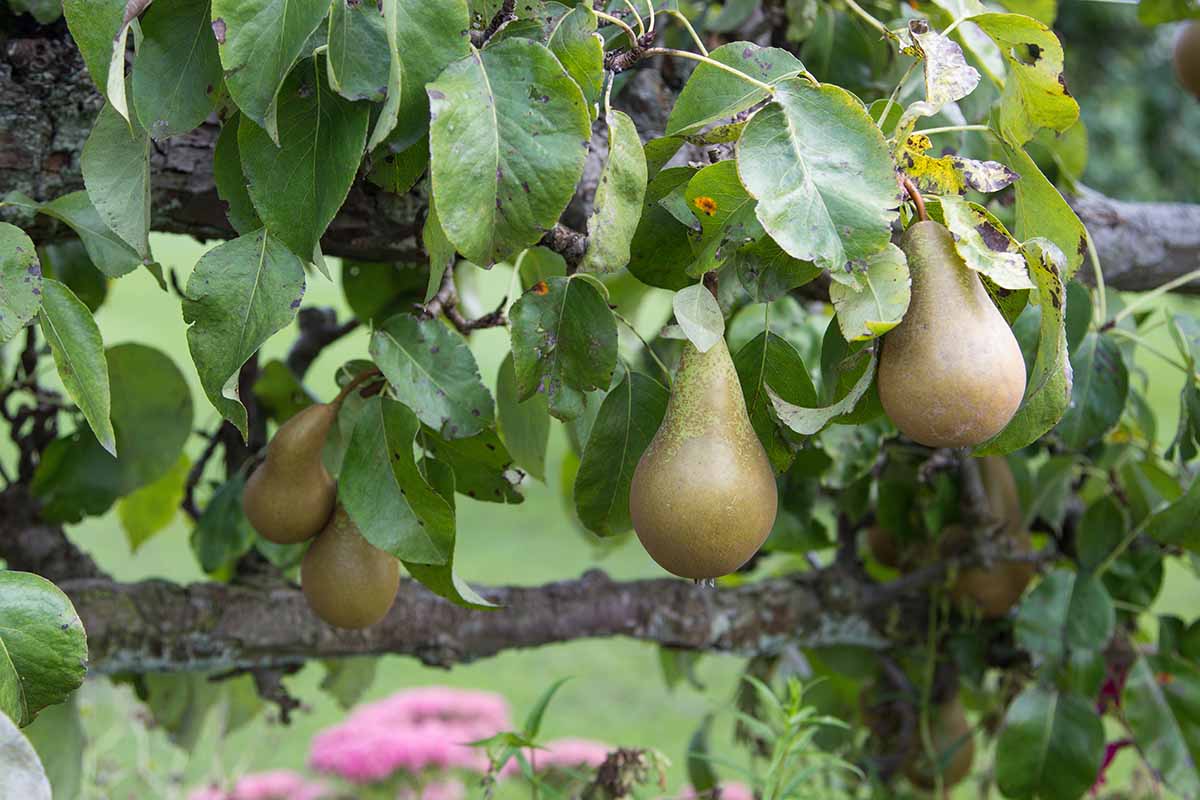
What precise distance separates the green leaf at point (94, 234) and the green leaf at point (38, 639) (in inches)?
5.3

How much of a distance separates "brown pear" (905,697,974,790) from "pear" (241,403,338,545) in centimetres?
60

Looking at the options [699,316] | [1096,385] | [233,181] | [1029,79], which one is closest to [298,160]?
[233,181]

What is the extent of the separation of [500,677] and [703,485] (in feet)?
5.77

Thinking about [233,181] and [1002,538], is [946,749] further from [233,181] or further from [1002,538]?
[233,181]

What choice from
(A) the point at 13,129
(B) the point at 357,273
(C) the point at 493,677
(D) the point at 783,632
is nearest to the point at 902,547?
(D) the point at 783,632

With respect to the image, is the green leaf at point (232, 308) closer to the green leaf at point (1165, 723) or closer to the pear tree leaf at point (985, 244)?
the pear tree leaf at point (985, 244)

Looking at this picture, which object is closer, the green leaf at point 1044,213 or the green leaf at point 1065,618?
the green leaf at point 1044,213

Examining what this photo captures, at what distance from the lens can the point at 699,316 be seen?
0.41 meters

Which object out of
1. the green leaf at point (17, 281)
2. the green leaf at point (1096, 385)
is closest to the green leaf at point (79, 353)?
the green leaf at point (17, 281)

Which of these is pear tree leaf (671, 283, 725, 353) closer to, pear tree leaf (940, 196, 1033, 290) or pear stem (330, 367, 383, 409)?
pear tree leaf (940, 196, 1033, 290)

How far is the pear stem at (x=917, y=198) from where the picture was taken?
0.41 meters

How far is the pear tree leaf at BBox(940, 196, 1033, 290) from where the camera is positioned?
0.39 meters

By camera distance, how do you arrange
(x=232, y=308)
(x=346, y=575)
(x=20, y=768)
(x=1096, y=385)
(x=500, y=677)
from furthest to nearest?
(x=500, y=677) → (x=1096, y=385) → (x=346, y=575) → (x=232, y=308) → (x=20, y=768)

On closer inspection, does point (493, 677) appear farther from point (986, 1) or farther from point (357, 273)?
point (986, 1)
